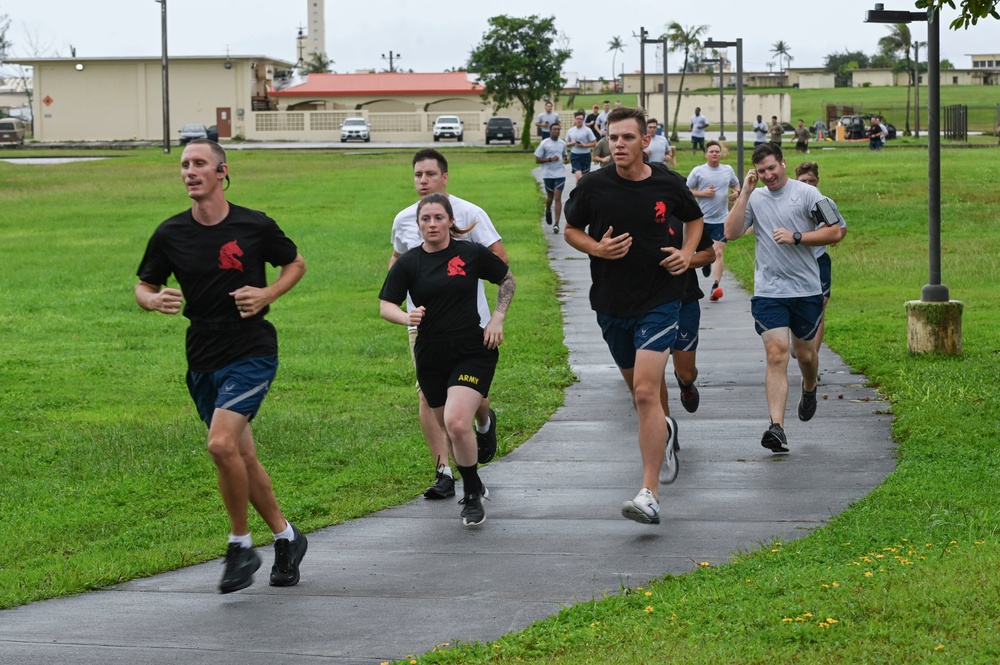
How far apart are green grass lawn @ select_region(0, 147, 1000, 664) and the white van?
60488mm

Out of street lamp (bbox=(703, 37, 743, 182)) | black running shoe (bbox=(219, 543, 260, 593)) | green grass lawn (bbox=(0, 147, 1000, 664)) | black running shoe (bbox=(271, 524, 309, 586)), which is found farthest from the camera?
street lamp (bbox=(703, 37, 743, 182))

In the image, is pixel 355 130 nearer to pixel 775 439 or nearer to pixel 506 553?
pixel 775 439

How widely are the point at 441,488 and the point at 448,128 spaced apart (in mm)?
70444

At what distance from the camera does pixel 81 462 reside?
30.5 ft

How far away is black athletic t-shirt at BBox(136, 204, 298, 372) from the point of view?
626cm

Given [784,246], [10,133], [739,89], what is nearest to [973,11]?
[784,246]

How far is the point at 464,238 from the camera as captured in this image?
7930 millimetres

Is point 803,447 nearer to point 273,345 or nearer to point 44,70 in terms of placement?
point 273,345

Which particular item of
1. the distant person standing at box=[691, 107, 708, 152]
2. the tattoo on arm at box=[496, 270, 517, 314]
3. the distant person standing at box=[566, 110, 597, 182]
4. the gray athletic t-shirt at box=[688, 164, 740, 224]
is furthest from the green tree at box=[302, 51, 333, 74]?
the tattoo on arm at box=[496, 270, 517, 314]

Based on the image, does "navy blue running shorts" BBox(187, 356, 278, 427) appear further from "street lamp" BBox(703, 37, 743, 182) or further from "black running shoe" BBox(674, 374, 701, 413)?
"street lamp" BBox(703, 37, 743, 182)

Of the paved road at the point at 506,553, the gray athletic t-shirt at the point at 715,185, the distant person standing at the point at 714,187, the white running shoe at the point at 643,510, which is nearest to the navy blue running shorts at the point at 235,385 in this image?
the paved road at the point at 506,553

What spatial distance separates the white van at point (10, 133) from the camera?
82000 mm

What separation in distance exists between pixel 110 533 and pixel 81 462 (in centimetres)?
176

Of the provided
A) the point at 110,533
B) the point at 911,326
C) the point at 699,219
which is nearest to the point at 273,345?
the point at 110,533
